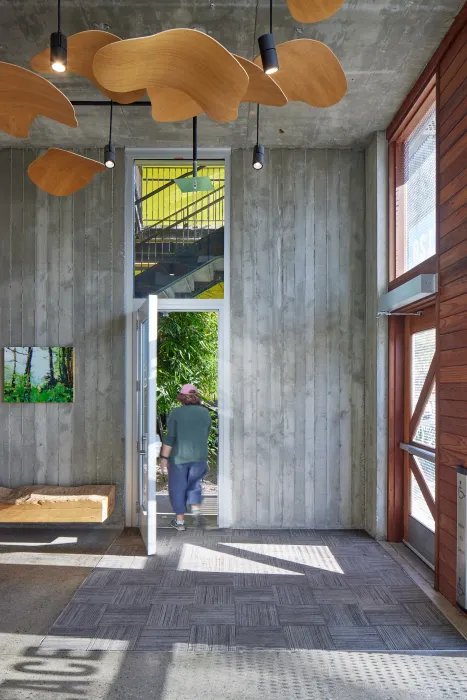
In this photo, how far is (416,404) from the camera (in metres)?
5.32

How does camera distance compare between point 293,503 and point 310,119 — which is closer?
point 310,119

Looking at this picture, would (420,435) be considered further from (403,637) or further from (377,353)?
(403,637)

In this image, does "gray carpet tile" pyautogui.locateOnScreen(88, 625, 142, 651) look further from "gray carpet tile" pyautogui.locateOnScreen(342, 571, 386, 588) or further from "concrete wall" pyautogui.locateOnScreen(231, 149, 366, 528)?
"concrete wall" pyautogui.locateOnScreen(231, 149, 366, 528)

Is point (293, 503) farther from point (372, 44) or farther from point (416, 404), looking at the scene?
point (372, 44)

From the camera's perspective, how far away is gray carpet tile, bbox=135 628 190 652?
3.48 m

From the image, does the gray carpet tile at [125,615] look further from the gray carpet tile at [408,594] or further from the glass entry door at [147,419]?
the gray carpet tile at [408,594]

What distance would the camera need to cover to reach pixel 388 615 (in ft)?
13.0

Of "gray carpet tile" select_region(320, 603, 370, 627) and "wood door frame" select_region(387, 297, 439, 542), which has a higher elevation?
"wood door frame" select_region(387, 297, 439, 542)

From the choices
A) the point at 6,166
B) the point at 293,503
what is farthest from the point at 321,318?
the point at 6,166

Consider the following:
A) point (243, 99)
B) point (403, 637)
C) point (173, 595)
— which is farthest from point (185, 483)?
point (243, 99)

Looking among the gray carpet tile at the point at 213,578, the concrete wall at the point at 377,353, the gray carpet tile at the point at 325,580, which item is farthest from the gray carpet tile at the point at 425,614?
the concrete wall at the point at 377,353

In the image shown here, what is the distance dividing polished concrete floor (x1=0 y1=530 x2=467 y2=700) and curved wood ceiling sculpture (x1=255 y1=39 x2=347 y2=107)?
2894mm

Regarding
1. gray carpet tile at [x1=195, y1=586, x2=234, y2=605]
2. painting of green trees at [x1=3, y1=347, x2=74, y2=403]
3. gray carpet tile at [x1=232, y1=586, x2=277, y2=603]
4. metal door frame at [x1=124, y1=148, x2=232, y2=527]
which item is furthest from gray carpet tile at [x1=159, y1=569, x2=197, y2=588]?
painting of green trees at [x1=3, y1=347, x2=74, y2=403]

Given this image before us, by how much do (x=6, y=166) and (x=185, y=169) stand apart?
182 cm
